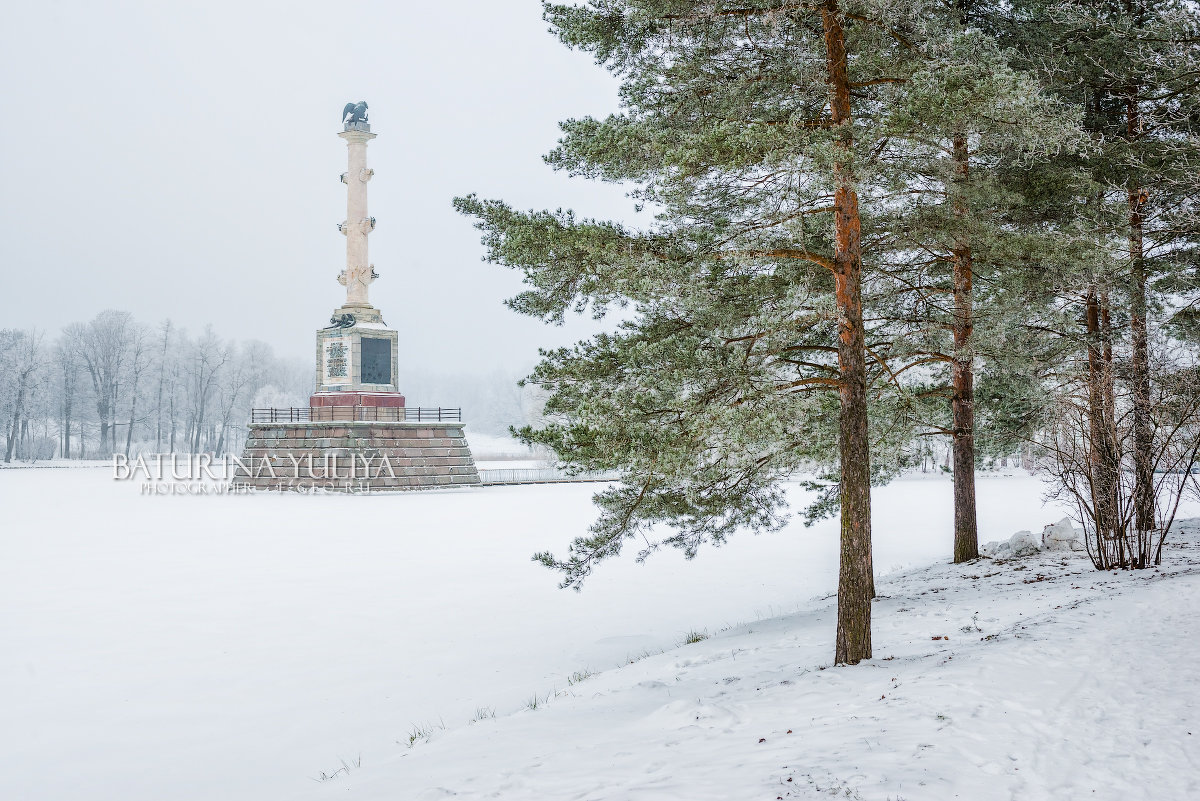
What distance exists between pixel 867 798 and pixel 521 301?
5285 mm

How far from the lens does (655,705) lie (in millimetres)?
6762

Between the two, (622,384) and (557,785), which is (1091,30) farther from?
(557,785)

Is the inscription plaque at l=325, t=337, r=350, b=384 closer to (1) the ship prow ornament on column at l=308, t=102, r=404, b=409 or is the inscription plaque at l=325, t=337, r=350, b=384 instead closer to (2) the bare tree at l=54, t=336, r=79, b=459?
(1) the ship prow ornament on column at l=308, t=102, r=404, b=409

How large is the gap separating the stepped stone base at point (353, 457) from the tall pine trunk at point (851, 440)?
2912 centimetres

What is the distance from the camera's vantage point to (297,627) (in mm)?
10664

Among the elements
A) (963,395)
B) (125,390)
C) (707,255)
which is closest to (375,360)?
(963,395)

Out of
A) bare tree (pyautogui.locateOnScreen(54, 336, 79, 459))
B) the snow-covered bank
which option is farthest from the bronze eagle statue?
bare tree (pyautogui.locateOnScreen(54, 336, 79, 459))

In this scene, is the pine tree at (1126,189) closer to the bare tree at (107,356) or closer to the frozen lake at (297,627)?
the frozen lake at (297,627)

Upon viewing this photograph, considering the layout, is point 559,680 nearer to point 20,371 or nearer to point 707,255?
point 707,255

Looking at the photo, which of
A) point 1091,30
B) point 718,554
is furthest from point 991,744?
point 718,554

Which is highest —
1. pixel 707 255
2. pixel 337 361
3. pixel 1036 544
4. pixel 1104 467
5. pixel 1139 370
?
pixel 337 361

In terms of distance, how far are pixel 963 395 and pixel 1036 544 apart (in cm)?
320

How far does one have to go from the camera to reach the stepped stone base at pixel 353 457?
34156 mm

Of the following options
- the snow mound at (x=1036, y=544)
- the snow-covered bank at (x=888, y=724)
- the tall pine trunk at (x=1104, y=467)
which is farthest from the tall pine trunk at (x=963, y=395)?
the snow-covered bank at (x=888, y=724)
